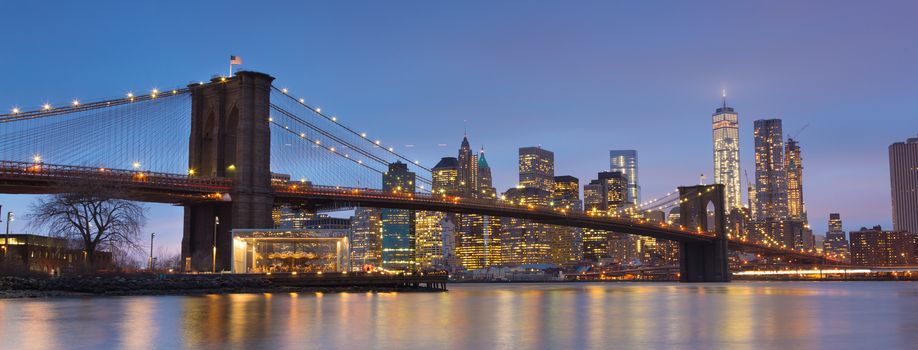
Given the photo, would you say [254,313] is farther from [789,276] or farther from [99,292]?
[789,276]

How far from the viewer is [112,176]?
6262 cm

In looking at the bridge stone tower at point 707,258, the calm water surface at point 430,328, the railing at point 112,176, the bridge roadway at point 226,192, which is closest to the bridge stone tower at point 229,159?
the bridge roadway at point 226,192

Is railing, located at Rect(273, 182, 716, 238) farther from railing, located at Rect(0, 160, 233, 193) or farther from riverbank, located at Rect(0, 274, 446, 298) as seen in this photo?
riverbank, located at Rect(0, 274, 446, 298)

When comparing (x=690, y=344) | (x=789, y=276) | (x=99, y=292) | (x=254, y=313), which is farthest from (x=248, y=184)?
(x=789, y=276)

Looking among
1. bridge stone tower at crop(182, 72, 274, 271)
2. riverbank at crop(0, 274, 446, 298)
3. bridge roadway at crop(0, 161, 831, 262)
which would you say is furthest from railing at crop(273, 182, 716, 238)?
riverbank at crop(0, 274, 446, 298)

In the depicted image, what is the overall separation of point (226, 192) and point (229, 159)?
4.44m

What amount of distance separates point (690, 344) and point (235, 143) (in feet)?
185

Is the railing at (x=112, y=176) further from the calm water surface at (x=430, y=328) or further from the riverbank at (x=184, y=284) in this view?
the calm water surface at (x=430, y=328)

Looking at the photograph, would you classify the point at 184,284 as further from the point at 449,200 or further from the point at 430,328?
the point at 449,200

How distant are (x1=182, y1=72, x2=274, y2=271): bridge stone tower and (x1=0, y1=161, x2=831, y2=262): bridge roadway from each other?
172cm

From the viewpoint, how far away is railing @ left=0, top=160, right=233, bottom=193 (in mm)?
59031

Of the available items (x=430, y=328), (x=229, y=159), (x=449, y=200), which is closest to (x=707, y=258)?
(x=449, y=200)

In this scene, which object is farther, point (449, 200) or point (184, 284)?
point (449, 200)

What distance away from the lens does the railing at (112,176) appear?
2324 inches
